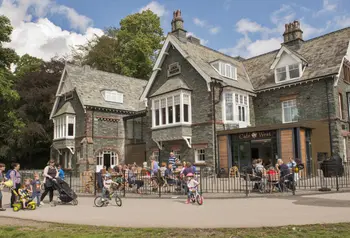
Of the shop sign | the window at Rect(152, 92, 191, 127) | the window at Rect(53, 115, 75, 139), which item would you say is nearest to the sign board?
the window at Rect(152, 92, 191, 127)

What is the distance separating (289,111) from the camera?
990 inches

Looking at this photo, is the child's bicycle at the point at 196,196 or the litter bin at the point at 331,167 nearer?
the child's bicycle at the point at 196,196

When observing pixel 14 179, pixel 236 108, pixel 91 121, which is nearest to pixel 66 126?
pixel 91 121

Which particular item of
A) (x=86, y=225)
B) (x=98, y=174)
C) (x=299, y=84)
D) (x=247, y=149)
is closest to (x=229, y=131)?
(x=247, y=149)

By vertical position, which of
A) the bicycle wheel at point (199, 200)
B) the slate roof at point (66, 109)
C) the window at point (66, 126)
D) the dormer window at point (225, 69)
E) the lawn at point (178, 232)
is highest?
the dormer window at point (225, 69)

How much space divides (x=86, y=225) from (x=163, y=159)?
18.3 metres

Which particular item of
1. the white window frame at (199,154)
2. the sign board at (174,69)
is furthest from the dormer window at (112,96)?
the white window frame at (199,154)

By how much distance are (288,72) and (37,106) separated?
92.6 ft

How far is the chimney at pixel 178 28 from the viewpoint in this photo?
90.8 ft

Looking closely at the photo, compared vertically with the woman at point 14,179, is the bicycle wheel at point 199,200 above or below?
below

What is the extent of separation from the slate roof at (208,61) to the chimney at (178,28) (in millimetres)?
724

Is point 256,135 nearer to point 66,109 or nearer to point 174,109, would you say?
point 174,109

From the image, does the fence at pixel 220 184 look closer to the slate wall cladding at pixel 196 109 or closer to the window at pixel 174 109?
the slate wall cladding at pixel 196 109

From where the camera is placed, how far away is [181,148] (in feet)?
83.7
